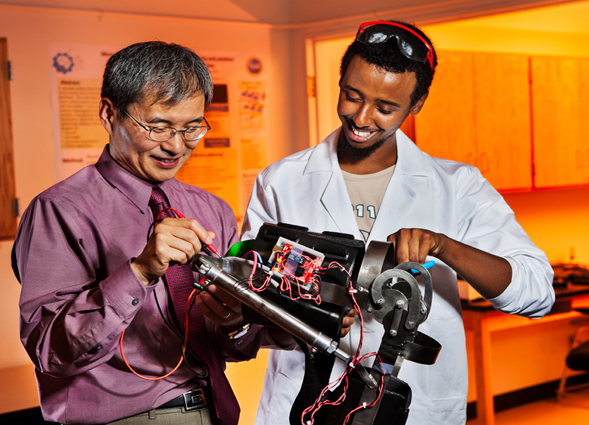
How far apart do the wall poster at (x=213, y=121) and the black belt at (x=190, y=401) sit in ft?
7.09

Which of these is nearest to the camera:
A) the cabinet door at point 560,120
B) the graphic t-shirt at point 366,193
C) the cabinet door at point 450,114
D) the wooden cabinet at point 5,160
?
the graphic t-shirt at point 366,193

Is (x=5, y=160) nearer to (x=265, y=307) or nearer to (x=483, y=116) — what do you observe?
(x=265, y=307)

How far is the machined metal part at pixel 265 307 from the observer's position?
0.96 metres

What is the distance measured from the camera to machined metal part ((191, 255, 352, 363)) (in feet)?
3.15

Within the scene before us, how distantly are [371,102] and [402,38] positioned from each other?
0.18 m

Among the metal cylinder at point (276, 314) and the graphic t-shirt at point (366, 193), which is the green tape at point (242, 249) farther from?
the graphic t-shirt at point (366, 193)

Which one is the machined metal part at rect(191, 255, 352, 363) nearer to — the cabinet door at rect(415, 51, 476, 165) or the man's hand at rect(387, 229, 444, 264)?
the man's hand at rect(387, 229, 444, 264)

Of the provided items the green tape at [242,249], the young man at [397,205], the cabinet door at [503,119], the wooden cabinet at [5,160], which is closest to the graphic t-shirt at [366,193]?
the young man at [397,205]

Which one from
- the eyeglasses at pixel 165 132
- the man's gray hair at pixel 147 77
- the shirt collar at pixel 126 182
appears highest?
the man's gray hair at pixel 147 77

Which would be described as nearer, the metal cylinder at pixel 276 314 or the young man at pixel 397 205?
the metal cylinder at pixel 276 314

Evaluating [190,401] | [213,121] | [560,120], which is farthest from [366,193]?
[560,120]

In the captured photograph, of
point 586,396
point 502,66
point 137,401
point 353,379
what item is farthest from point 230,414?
point 586,396

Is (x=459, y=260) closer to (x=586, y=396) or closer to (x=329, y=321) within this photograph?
(x=329, y=321)

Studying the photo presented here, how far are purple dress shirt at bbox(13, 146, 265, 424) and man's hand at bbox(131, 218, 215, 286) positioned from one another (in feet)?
0.08
